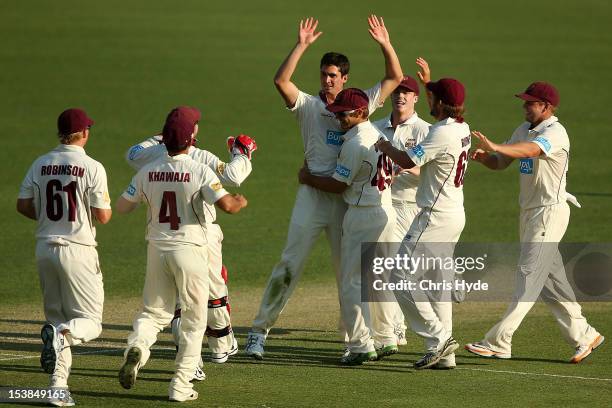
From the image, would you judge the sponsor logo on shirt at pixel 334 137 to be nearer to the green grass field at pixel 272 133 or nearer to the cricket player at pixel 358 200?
the cricket player at pixel 358 200

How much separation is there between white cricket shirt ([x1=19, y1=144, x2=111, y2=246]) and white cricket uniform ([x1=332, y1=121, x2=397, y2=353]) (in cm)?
231

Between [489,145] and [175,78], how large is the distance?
2212 centimetres

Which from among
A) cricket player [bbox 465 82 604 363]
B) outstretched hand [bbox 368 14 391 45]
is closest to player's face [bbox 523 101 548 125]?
cricket player [bbox 465 82 604 363]

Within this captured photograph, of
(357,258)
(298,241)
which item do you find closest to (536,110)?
(357,258)

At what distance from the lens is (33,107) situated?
89.2ft

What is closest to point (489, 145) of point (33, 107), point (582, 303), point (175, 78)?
point (582, 303)

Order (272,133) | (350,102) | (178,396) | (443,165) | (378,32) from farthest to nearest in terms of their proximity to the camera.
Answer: (272,133)
(378,32)
(350,102)
(443,165)
(178,396)

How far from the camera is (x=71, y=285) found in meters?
9.09

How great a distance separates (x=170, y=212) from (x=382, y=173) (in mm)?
2268

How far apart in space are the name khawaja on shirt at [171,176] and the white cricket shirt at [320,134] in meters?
2.19

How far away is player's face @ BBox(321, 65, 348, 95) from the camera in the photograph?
10.9 meters

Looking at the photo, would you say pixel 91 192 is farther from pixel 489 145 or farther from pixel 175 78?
pixel 175 78

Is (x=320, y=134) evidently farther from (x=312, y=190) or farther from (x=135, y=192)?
(x=135, y=192)

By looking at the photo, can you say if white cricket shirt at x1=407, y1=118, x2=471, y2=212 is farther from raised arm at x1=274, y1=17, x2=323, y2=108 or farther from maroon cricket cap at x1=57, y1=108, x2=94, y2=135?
maroon cricket cap at x1=57, y1=108, x2=94, y2=135
